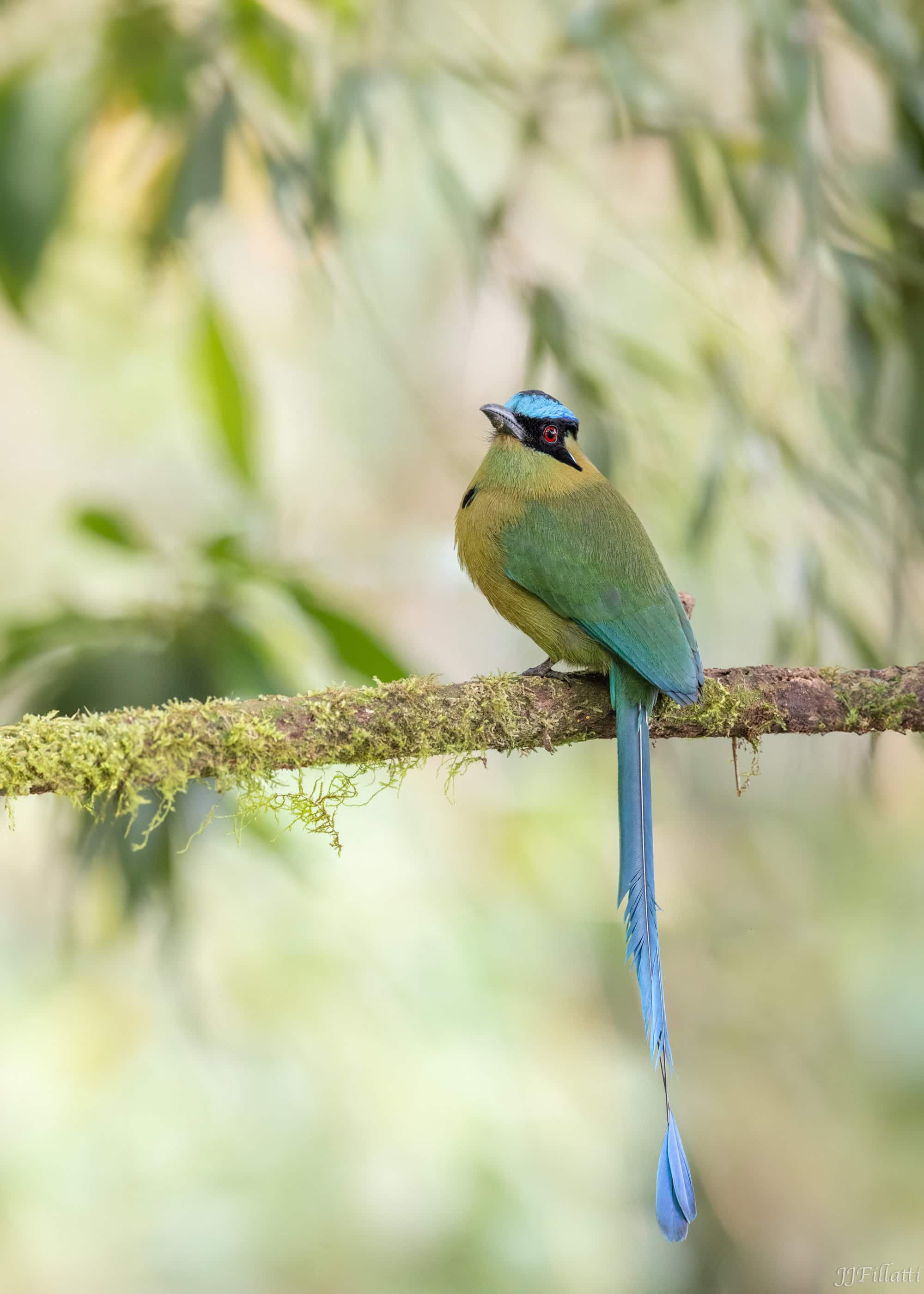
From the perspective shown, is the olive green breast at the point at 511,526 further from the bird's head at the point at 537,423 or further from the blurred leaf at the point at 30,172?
the blurred leaf at the point at 30,172

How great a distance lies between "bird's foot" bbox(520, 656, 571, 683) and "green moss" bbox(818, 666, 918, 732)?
1.40ft

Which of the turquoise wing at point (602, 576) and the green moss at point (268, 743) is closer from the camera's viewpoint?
the green moss at point (268, 743)

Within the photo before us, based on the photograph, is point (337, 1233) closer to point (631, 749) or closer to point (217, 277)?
point (631, 749)

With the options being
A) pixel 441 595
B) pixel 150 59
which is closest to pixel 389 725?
pixel 150 59

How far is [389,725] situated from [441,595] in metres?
3.34

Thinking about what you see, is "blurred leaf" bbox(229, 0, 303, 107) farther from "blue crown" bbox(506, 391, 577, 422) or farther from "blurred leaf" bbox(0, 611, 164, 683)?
"blurred leaf" bbox(0, 611, 164, 683)

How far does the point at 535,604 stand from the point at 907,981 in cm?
257

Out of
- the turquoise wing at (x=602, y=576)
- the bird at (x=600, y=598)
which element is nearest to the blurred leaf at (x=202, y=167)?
the bird at (x=600, y=598)

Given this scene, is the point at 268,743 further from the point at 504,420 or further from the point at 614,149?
the point at 614,149

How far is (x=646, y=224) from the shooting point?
346 centimetres

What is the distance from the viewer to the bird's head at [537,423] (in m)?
2.35

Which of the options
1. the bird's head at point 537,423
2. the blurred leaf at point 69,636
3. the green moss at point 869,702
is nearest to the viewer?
the green moss at point 869,702

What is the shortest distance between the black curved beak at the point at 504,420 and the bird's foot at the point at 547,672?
1.53 ft

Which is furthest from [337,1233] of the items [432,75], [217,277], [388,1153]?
[432,75]
